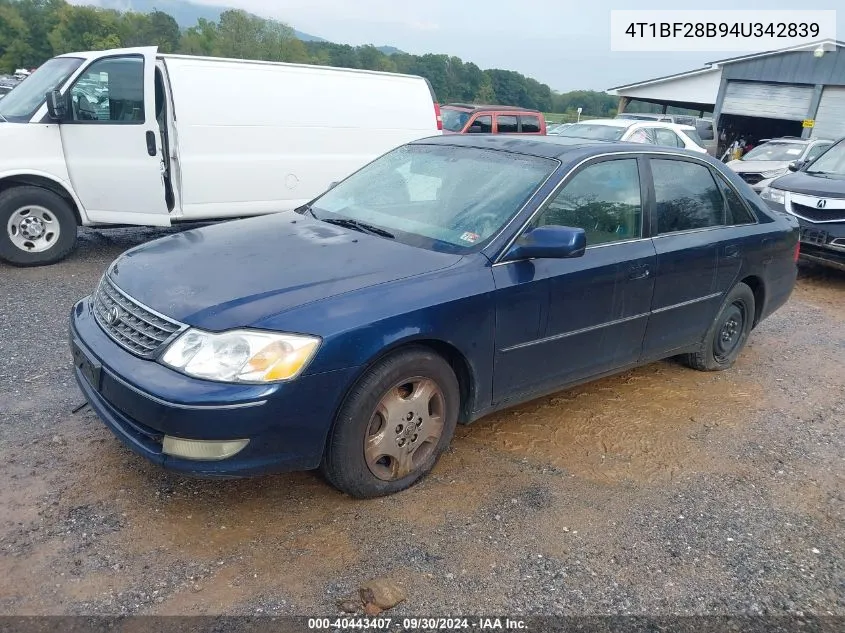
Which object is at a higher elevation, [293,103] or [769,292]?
[293,103]

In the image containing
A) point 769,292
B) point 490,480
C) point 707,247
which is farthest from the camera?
point 769,292

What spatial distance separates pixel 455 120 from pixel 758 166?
641cm

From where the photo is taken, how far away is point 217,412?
2.65 m

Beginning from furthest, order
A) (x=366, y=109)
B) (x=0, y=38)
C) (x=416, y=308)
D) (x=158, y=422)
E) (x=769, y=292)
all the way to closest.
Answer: (x=0, y=38)
(x=366, y=109)
(x=769, y=292)
(x=416, y=308)
(x=158, y=422)

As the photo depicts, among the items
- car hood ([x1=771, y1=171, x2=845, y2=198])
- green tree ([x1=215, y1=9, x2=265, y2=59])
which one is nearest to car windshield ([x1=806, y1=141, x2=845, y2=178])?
car hood ([x1=771, y1=171, x2=845, y2=198])

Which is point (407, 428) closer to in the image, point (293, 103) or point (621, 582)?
point (621, 582)

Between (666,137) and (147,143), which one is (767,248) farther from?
(666,137)

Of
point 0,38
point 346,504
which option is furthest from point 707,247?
point 0,38

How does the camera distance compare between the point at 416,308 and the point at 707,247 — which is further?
the point at 707,247

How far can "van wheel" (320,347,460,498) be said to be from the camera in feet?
9.71

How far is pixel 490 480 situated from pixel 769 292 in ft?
9.92

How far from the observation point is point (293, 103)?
25.7 ft

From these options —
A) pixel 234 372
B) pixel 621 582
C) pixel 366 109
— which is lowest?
pixel 621 582

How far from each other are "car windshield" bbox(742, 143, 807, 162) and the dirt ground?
12.3 meters
